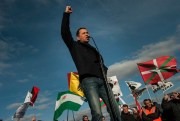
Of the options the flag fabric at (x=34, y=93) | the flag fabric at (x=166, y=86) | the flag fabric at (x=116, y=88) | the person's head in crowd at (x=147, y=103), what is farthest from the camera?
the flag fabric at (x=34, y=93)

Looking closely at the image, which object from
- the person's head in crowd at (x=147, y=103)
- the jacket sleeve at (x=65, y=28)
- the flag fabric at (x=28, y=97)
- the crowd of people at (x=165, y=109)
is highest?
the flag fabric at (x=28, y=97)

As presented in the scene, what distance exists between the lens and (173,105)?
10.6 meters

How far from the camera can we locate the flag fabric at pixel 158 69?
1755cm

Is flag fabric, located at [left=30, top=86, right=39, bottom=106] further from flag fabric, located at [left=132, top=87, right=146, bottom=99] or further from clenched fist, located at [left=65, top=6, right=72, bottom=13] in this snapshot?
clenched fist, located at [left=65, top=6, right=72, bottom=13]

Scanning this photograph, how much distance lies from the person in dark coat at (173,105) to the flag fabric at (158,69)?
Result: 21.1 feet

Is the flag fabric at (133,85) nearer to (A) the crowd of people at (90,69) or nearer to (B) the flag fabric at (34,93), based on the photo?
(B) the flag fabric at (34,93)

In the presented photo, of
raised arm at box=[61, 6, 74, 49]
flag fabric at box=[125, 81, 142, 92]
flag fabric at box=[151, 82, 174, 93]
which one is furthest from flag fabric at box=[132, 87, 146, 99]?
raised arm at box=[61, 6, 74, 49]

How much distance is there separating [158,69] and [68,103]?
7.07 metres

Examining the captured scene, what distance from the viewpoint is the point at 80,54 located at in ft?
14.0

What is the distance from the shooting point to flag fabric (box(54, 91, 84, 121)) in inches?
769

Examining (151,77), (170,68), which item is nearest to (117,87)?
(151,77)

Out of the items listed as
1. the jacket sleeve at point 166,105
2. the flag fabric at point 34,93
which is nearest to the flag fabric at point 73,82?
the flag fabric at point 34,93

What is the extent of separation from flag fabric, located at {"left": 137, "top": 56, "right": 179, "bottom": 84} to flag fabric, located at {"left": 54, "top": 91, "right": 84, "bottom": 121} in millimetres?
5215

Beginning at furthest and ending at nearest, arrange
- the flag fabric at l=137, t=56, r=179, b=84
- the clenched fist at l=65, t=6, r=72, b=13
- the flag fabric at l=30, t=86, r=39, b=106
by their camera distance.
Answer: the flag fabric at l=30, t=86, r=39, b=106 < the flag fabric at l=137, t=56, r=179, b=84 < the clenched fist at l=65, t=6, r=72, b=13
